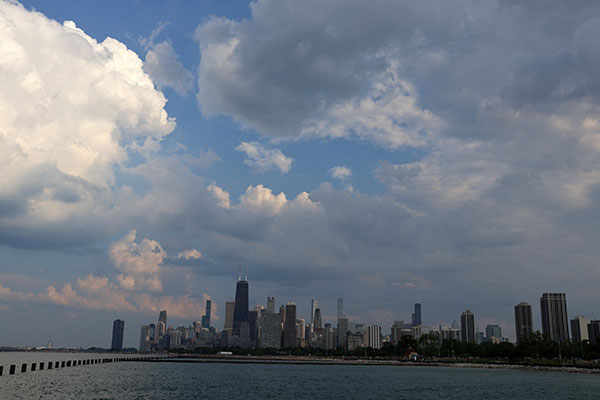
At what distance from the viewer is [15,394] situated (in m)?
89.5

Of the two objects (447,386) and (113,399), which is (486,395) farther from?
(113,399)

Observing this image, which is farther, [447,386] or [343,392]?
[447,386]

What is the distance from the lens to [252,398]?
93.9 m

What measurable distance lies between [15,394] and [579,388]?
123 m

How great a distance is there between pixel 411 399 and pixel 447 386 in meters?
36.2

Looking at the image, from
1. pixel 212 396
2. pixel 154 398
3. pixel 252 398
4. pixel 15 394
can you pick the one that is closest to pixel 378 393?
pixel 252 398

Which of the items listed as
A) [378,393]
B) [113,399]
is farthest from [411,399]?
[113,399]

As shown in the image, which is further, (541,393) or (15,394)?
(541,393)

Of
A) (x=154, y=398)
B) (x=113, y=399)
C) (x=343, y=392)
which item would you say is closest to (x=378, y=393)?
(x=343, y=392)

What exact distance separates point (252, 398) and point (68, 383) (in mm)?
50855

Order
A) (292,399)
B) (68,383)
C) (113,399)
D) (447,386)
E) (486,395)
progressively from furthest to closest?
1. (447,386)
2. (68,383)
3. (486,395)
4. (292,399)
5. (113,399)

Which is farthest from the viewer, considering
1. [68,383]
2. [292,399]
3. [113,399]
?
[68,383]

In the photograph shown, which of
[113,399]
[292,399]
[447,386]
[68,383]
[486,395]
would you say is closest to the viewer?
[113,399]

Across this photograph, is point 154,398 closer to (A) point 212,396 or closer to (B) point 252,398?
(A) point 212,396
